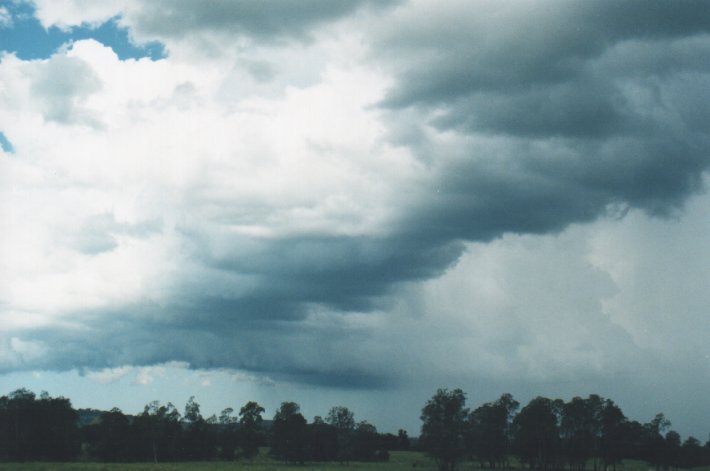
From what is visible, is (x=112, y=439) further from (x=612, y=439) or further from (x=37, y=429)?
(x=612, y=439)

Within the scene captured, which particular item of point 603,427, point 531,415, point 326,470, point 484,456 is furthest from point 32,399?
point 603,427

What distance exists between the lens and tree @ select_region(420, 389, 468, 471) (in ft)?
544

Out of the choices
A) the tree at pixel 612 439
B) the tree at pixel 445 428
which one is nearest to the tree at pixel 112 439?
the tree at pixel 445 428

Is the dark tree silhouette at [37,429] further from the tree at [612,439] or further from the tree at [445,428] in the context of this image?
the tree at [612,439]

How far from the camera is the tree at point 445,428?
166 metres

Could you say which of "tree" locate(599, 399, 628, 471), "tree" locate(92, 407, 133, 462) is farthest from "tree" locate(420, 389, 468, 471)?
"tree" locate(92, 407, 133, 462)

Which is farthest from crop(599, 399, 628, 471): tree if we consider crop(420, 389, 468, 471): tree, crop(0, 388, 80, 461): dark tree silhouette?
crop(0, 388, 80, 461): dark tree silhouette

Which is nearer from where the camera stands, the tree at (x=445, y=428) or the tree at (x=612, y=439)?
the tree at (x=445, y=428)

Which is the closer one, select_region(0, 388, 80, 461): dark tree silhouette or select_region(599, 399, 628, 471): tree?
select_region(0, 388, 80, 461): dark tree silhouette

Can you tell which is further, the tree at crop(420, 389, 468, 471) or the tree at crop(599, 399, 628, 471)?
the tree at crop(599, 399, 628, 471)

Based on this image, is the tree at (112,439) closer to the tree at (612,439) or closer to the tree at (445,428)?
the tree at (445,428)

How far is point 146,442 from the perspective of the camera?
19500cm

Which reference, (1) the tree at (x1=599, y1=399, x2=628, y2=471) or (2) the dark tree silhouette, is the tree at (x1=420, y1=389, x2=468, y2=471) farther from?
(2) the dark tree silhouette

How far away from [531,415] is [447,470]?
130 feet
